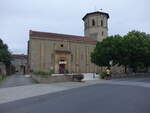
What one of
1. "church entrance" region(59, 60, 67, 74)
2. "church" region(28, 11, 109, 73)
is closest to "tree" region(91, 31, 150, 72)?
"church entrance" region(59, 60, 67, 74)

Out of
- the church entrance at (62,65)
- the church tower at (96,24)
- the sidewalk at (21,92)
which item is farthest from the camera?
the church tower at (96,24)

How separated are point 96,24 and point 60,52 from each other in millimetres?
17146

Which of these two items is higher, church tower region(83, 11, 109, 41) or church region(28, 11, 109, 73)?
church tower region(83, 11, 109, 41)

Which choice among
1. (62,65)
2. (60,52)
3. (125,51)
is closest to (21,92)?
(125,51)

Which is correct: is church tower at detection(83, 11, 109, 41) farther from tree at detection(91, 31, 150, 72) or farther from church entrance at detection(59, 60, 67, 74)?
tree at detection(91, 31, 150, 72)

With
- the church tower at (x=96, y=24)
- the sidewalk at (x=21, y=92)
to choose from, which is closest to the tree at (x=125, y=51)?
the sidewalk at (x=21, y=92)

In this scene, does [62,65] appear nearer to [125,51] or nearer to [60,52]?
[60,52]

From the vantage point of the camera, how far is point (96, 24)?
63344 millimetres

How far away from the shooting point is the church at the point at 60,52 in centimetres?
5184

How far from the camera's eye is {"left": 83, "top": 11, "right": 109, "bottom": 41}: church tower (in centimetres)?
6328

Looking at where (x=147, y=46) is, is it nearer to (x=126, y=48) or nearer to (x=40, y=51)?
(x=126, y=48)

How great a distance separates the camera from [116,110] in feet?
25.2

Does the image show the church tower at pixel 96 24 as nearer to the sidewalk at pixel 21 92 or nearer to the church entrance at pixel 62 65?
the church entrance at pixel 62 65

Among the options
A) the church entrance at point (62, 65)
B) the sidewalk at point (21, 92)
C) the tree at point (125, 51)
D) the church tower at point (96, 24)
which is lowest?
the sidewalk at point (21, 92)
